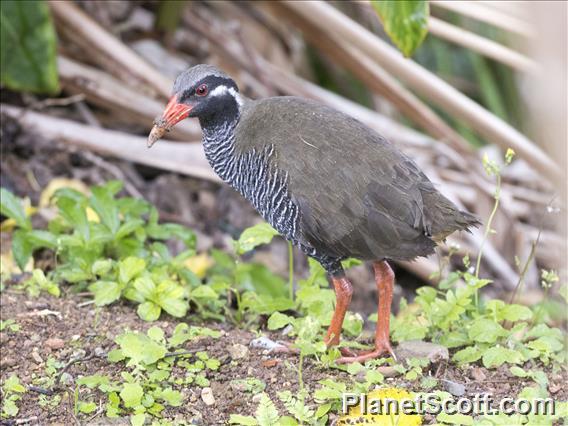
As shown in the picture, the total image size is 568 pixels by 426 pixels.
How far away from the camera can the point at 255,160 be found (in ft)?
12.2

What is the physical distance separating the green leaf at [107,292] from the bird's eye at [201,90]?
95cm

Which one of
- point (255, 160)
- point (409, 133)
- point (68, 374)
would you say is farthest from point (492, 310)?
point (409, 133)

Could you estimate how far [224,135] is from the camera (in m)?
3.92

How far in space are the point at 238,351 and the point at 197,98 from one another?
3.61 ft

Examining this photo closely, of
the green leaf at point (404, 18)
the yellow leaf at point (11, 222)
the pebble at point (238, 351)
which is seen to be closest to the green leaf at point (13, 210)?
the yellow leaf at point (11, 222)

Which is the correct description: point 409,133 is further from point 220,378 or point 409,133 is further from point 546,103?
point 546,103

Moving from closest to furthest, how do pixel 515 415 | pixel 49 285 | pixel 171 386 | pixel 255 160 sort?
pixel 515 415 < pixel 171 386 < pixel 255 160 < pixel 49 285

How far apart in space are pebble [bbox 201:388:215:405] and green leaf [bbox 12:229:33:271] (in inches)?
52.8

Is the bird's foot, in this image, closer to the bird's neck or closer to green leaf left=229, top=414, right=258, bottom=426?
green leaf left=229, top=414, right=258, bottom=426

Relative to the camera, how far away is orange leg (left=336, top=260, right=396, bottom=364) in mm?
3689

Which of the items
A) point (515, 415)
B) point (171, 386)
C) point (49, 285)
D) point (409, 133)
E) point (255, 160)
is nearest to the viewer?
point (515, 415)

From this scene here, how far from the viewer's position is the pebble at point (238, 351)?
12.2ft

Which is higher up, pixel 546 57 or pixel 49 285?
pixel 546 57

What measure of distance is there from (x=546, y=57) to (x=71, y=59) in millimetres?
5088
